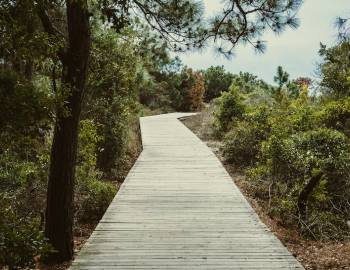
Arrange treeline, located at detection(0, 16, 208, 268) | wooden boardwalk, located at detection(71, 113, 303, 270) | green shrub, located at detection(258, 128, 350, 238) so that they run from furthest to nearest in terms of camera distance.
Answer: green shrub, located at detection(258, 128, 350, 238)
wooden boardwalk, located at detection(71, 113, 303, 270)
treeline, located at detection(0, 16, 208, 268)

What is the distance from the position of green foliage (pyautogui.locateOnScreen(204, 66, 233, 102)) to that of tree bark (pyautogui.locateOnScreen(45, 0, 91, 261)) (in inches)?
1237

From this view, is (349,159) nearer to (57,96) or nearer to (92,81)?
(92,81)

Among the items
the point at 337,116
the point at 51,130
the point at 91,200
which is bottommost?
the point at 91,200

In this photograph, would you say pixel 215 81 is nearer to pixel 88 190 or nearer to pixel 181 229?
pixel 88 190

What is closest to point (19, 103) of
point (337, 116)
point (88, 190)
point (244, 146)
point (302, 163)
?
point (88, 190)

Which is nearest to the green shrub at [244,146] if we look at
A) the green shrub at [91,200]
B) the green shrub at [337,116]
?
the green shrub at [337,116]

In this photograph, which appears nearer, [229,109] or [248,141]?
[248,141]

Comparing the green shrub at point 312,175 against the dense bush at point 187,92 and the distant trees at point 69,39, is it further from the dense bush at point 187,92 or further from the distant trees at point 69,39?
the dense bush at point 187,92

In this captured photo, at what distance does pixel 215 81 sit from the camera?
36031mm

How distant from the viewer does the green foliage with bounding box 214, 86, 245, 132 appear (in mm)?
15844

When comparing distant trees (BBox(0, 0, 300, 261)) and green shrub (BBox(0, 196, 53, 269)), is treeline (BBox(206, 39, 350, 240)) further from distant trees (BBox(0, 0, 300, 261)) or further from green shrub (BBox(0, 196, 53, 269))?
green shrub (BBox(0, 196, 53, 269))

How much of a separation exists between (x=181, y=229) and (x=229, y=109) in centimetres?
1021

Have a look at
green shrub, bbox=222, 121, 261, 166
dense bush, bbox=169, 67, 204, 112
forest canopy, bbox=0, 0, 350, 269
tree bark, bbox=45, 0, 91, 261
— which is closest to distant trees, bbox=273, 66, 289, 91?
dense bush, bbox=169, 67, 204, 112

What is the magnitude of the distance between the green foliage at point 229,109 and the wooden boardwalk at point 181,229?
5.90 meters
